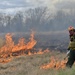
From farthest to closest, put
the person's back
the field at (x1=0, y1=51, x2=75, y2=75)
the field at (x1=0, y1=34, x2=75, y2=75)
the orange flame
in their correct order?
1. the orange flame
2. the person's back
3. the field at (x1=0, y1=34, x2=75, y2=75)
4. the field at (x1=0, y1=51, x2=75, y2=75)

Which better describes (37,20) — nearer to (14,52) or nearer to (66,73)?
(14,52)

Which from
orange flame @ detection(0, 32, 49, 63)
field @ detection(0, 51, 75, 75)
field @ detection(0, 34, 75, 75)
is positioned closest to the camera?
field @ detection(0, 51, 75, 75)

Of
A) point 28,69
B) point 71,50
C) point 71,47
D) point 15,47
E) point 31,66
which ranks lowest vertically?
point 15,47

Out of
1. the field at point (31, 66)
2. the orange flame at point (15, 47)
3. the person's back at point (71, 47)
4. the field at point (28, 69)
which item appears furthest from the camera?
the orange flame at point (15, 47)

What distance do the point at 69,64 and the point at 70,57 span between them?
1.04 ft

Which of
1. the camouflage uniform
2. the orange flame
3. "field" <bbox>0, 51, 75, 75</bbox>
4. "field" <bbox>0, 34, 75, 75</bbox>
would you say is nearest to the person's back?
the camouflage uniform

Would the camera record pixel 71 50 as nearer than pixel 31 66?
Yes

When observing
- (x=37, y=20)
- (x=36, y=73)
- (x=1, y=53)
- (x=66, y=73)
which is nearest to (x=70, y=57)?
(x=36, y=73)

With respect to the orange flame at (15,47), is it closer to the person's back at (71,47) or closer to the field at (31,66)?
the field at (31,66)

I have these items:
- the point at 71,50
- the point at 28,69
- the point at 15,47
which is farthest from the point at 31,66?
the point at 15,47

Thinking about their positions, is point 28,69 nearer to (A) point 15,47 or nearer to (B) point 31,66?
(B) point 31,66

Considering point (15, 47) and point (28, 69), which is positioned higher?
point (28, 69)

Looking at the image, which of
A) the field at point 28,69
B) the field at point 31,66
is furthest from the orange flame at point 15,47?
the field at point 28,69

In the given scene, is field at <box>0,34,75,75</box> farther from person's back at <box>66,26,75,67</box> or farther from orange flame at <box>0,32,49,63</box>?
orange flame at <box>0,32,49,63</box>
